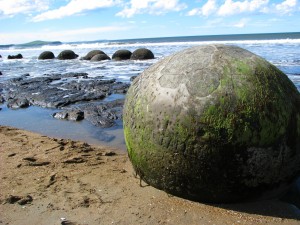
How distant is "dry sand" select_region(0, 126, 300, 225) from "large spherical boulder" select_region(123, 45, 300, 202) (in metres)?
0.18

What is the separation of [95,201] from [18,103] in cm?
752

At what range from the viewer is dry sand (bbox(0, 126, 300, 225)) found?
3546 millimetres

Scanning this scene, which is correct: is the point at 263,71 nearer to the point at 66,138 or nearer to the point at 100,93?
the point at 66,138

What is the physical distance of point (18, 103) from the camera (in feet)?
34.9

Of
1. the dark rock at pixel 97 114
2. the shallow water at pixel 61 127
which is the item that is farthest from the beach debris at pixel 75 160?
the dark rock at pixel 97 114

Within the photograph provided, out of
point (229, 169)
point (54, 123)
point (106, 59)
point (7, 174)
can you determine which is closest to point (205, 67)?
point (229, 169)

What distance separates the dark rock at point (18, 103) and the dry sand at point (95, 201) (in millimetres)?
5365

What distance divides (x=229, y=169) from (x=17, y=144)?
3.97m

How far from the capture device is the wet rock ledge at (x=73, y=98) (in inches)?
338

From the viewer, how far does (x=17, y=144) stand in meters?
6.20

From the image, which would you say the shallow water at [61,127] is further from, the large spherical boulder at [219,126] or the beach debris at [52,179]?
the large spherical boulder at [219,126]

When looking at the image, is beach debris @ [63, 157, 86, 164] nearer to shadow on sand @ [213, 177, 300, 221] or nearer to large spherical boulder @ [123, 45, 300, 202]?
large spherical boulder @ [123, 45, 300, 202]

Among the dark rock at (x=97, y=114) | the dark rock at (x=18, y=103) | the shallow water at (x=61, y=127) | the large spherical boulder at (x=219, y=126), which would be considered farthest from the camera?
the dark rock at (x=18, y=103)

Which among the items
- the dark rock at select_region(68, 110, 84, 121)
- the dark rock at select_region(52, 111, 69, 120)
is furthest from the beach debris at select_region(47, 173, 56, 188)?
the dark rock at select_region(52, 111, 69, 120)
